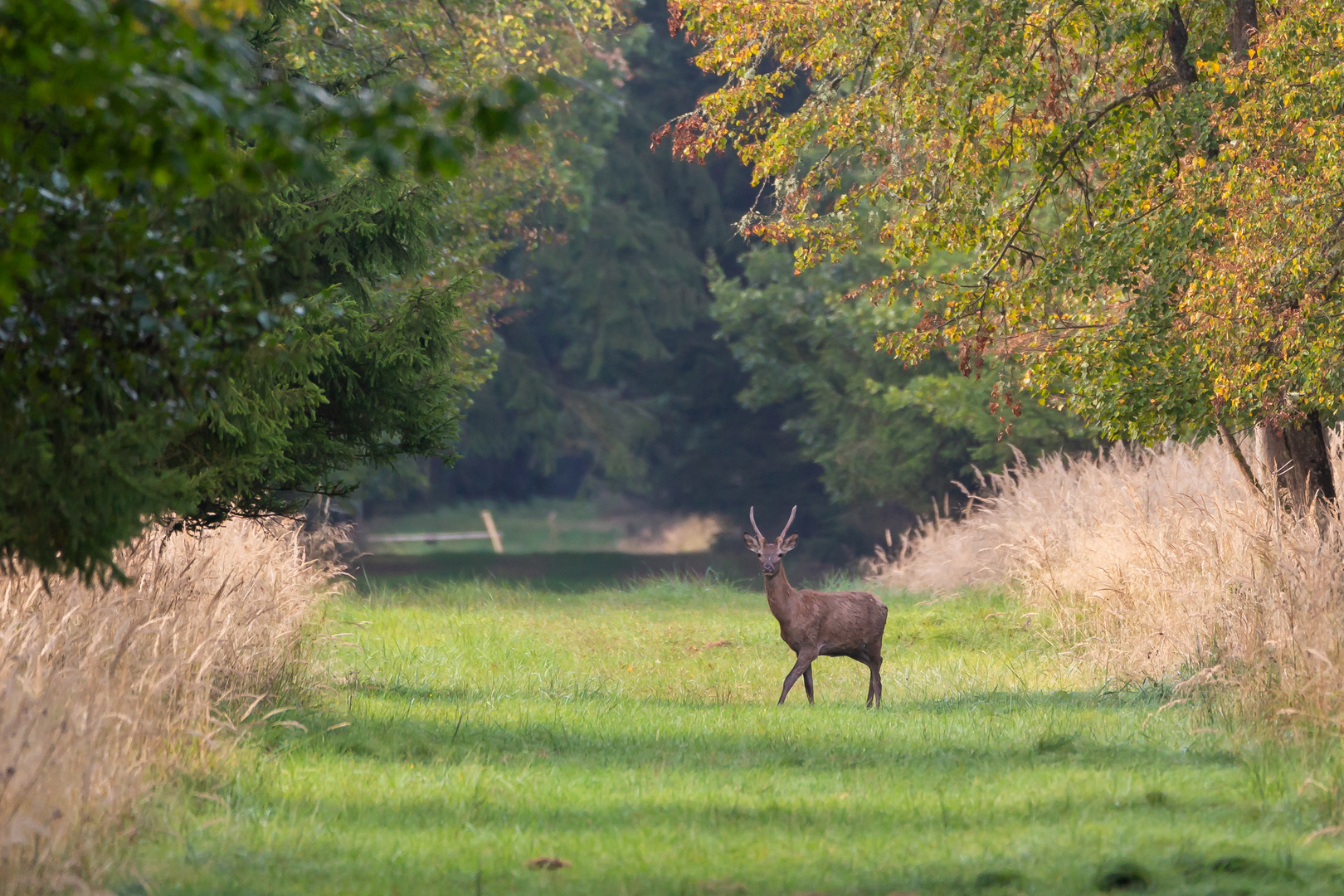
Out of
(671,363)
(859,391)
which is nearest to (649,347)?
(671,363)

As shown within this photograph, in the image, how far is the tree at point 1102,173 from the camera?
Result: 10.4 m

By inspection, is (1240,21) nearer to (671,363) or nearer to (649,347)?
(649,347)

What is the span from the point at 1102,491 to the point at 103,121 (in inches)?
642

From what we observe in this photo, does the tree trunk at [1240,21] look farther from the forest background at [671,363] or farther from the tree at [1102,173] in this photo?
the forest background at [671,363]

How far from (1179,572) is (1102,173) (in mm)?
3838

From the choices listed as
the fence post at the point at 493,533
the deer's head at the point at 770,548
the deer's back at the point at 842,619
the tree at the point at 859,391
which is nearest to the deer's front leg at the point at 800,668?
the deer's back at the point at 842,619

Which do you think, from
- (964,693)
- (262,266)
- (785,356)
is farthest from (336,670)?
(785,356)

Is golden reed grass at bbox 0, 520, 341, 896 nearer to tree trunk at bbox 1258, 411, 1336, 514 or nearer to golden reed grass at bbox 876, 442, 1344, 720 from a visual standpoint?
golden reed grass at bbox 876, 442, 1344, 720

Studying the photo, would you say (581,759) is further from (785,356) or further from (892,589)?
(785,356)

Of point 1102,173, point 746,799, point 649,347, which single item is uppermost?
point 1102,173

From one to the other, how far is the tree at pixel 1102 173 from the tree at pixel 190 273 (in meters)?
4.49

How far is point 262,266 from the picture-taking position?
691 centimetres

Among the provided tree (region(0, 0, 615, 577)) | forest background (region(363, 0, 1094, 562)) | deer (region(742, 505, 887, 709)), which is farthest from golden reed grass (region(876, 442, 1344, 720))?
forest background (region(363, 0, 1094, 562))

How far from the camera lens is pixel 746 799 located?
791cm
